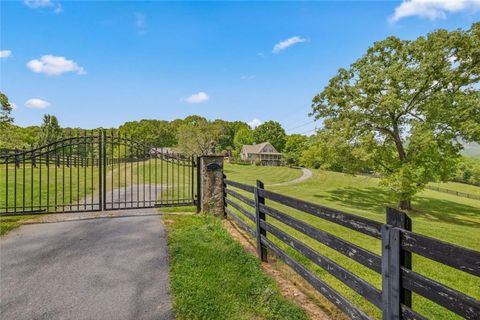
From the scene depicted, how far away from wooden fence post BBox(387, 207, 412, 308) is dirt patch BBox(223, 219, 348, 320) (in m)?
1.16

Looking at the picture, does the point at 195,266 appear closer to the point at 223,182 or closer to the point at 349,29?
the point at 223,182

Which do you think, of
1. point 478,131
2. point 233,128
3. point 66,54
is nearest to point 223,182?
point 66,54

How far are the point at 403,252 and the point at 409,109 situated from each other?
58.5 ft

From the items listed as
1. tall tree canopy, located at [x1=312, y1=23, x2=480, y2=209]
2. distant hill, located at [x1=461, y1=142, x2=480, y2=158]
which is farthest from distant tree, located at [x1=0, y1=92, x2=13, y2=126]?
distant hill, located at [x1=461, y1=142, x2=480, y2=158]

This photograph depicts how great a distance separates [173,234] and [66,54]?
1361 centimetres

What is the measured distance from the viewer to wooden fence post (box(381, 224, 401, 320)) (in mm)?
1989

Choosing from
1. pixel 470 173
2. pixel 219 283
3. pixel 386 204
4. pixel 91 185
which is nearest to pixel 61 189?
pixel 91 185

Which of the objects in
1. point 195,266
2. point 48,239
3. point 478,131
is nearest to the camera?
point 195,266

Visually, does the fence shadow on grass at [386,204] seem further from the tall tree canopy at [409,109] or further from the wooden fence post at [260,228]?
the wooden fence post at [260,228]

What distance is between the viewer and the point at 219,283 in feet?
11.9

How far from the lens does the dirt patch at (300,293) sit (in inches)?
118

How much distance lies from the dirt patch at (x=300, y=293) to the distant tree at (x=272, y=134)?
6777cm

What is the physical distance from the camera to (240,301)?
3217mm

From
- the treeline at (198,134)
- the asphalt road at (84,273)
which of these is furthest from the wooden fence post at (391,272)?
the treeline at (198,134)
